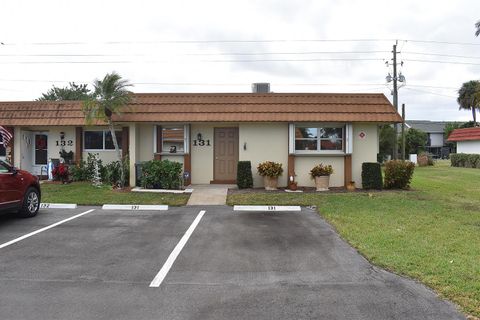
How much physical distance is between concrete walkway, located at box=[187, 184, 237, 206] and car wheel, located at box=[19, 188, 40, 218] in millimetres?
4117

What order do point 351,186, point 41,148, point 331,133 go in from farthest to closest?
point 41,148, point 331,133, point 351,186

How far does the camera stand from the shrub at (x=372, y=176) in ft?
52.2

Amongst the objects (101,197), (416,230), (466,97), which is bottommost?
(416,230)

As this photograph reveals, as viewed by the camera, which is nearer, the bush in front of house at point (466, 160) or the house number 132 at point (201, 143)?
the house number 132 at point (201, 143)

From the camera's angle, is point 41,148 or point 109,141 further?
point 41,148

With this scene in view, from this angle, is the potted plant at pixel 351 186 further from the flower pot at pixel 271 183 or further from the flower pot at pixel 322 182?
the flower pot at pixel 271 183

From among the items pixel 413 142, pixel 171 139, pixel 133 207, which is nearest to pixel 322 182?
pixel 171 139

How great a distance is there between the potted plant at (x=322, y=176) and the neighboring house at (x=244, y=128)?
82 cm

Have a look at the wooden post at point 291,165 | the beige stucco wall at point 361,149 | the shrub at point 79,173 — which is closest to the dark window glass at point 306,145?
the wooden post at point 291,165

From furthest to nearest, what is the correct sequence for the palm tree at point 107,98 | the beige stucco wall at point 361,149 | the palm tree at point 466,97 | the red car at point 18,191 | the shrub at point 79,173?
the palm tree at point 466,97 → the shrub at point 79,173 → the beige stucco wall at point 361,149 → the palm tree at point 107,98 → the red car at point 18,191

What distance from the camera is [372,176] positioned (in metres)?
15.9

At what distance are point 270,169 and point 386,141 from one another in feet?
90.3

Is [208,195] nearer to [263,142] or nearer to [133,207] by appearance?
[133,207]

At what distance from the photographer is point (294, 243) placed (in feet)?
26.9
